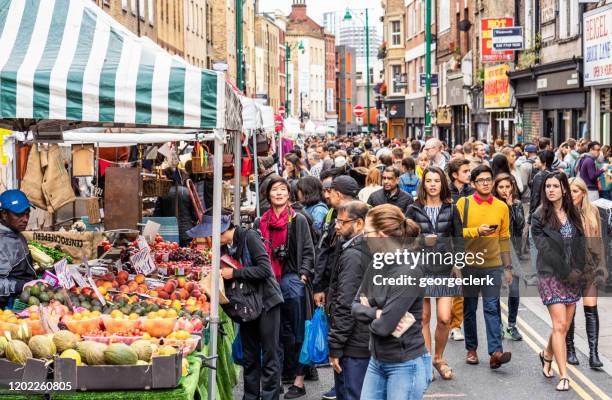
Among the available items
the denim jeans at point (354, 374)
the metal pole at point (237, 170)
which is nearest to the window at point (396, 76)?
the metal pole at point (237, 170)

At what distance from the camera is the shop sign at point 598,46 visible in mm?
25453

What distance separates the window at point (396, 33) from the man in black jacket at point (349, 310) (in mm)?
76164

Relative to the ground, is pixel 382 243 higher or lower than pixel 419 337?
higher

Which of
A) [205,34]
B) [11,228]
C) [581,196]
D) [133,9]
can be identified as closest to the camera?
[11,228]

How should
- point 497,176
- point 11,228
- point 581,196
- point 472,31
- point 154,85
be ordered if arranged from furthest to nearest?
point 472,31 → point 497,176 → point 581,196 → point 11,228 → point 154,85

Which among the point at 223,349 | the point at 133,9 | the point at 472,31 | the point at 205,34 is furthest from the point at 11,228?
the point at 205,34

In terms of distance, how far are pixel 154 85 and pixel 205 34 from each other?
5567cm

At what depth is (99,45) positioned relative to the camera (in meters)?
7.52

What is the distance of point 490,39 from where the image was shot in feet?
A: 118

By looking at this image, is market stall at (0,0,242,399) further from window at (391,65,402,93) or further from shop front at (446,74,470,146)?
window at (391,65,402,93)

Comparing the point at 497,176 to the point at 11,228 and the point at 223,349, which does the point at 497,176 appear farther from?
the point at 11,228

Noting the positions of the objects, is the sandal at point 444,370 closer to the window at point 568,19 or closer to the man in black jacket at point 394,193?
the man in black jacket at point 394,193

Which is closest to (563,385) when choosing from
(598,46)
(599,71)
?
(599,71)

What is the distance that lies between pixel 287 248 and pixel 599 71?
18.4 meters
